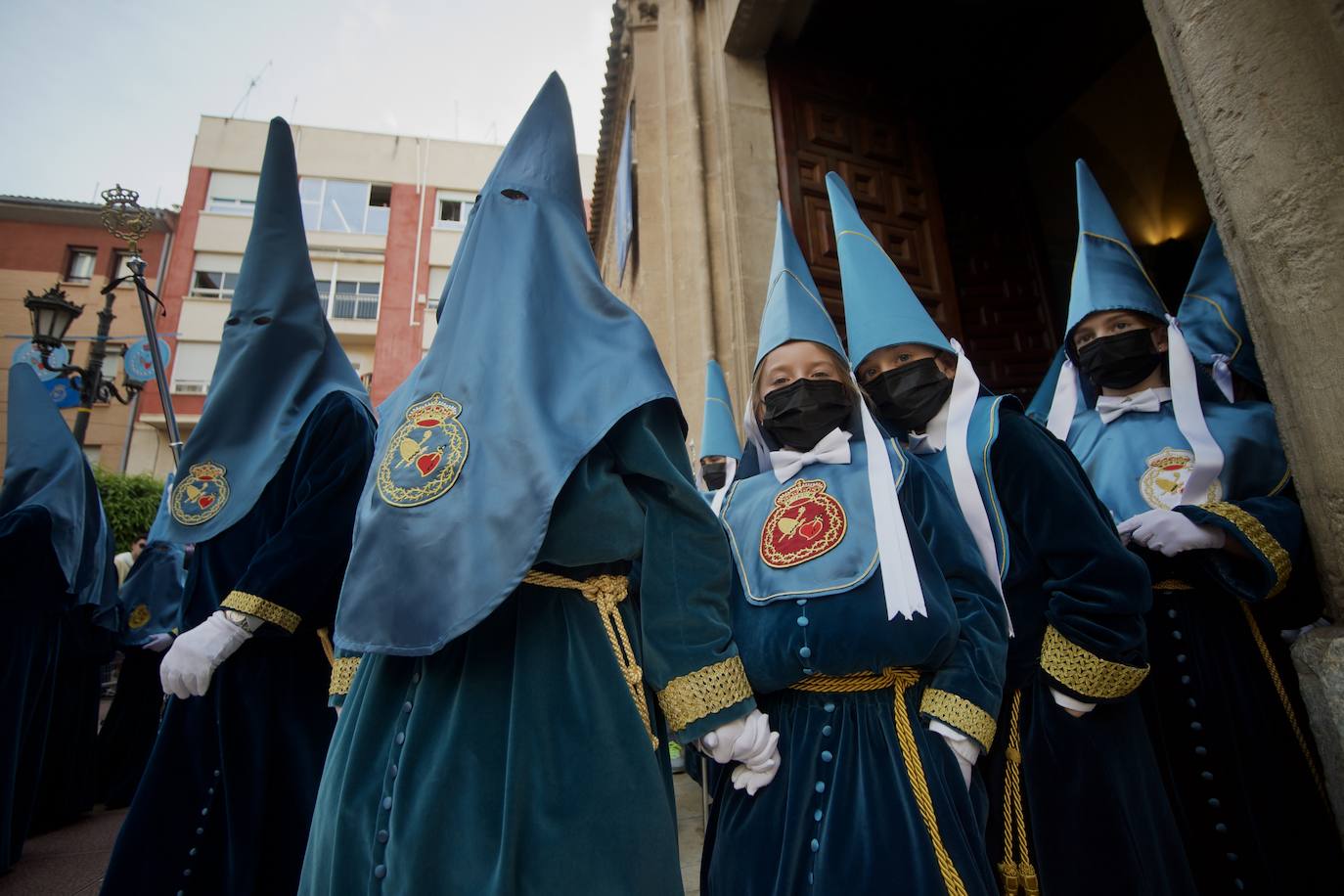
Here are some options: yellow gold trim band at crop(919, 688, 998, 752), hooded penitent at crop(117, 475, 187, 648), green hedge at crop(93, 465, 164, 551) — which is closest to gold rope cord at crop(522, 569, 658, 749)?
yellow gold trim band at crop(919, 688, 998, 752)

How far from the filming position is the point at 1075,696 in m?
1.84

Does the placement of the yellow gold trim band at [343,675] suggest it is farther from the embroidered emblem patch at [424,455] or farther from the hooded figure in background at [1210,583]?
the hooded figure in background at [1210,583]

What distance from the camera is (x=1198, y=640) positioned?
2193 millimetres

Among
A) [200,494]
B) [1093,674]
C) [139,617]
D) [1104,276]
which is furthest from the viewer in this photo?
[139,617]

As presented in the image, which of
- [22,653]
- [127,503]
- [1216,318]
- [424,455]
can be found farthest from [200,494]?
[127,503]

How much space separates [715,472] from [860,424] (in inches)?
117

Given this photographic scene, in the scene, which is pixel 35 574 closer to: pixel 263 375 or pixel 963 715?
pixel 263 375

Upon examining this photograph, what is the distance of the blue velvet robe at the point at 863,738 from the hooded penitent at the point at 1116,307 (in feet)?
3.46

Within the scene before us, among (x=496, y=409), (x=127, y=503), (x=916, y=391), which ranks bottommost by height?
(x=496, y=409)

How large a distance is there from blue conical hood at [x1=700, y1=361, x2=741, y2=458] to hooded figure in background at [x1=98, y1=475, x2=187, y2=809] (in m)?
4.12

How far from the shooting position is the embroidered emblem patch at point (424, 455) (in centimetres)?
141

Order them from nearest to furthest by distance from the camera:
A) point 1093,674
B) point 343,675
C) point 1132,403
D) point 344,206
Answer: point 343,675 < point 1093,674 < point 1132,403 < point 344,206

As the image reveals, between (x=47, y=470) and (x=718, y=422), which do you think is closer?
(x=47, y=470)

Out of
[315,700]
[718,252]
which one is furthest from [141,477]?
[315,700]
